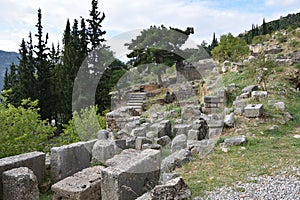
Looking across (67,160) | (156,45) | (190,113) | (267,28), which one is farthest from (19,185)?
(267,28)

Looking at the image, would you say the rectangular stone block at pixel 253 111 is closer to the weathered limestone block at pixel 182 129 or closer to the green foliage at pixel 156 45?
the weathered limestone block at pixel 182 129

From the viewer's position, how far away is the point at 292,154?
21.2 feet

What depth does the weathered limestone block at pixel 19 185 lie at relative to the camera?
5.23 m

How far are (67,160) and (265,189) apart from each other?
428 cm

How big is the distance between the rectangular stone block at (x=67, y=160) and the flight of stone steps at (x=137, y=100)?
11.0 meters

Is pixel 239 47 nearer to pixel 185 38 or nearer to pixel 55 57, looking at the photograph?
pixel 185 38

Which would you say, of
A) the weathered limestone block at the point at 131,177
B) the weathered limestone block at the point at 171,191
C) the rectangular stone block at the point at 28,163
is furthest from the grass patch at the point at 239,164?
the rectangular stone block at the point at 28,163

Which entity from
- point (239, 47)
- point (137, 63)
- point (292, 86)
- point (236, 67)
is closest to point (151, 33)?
point (137, 63)

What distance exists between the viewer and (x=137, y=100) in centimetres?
1928

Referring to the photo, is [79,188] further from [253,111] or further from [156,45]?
[156,45]

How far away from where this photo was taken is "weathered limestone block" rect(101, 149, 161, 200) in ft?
15.3

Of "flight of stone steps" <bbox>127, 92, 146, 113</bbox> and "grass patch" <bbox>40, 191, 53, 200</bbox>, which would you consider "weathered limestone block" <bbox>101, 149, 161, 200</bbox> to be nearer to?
"grass patch" <bbox>40, 191, 53, 200</bbox>

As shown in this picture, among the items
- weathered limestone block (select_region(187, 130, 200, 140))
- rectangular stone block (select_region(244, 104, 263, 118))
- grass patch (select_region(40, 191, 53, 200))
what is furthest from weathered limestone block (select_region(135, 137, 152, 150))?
rectangular stone block (select_region(244, 104, 263, 118))

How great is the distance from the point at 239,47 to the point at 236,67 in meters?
7.55
